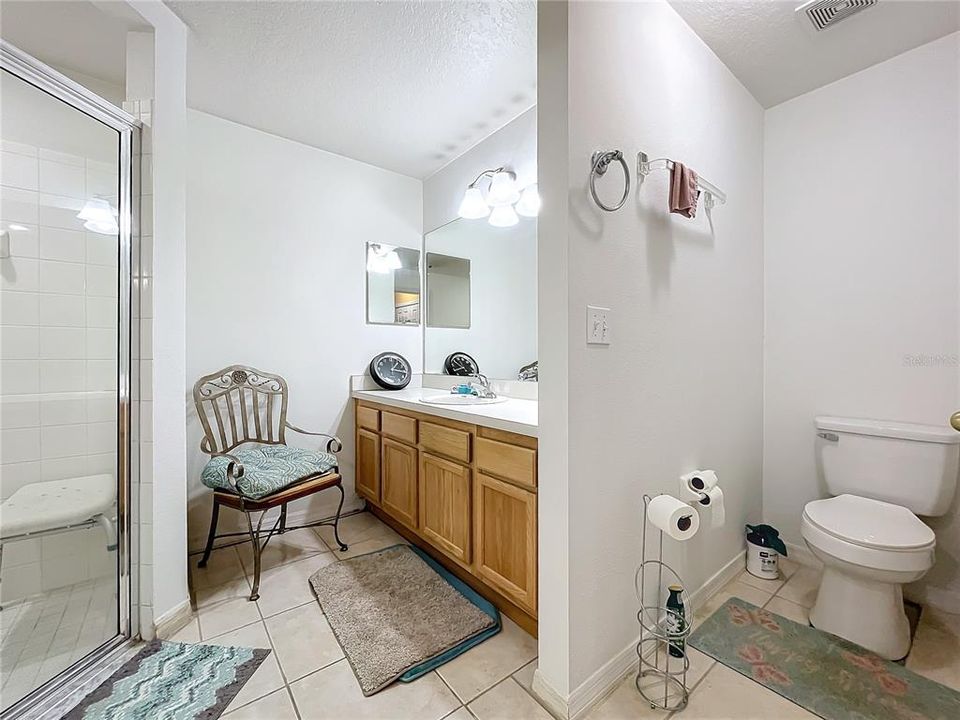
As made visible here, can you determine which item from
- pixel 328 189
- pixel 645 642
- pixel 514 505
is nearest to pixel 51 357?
pixel 328 189

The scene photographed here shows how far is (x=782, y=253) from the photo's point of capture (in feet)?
7.13

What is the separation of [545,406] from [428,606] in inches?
43.3

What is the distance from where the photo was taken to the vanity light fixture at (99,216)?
62.0 inches

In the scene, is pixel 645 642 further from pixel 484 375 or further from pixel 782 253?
pixel 782 253

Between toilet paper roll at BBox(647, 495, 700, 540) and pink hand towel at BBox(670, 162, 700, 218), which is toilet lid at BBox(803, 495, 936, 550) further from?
pink hand towel at BBox(670, 162, 700, 218)

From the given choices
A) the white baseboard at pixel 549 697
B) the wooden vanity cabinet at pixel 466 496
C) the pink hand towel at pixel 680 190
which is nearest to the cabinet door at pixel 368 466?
the wooden vanity cabinet at pixel 466 496

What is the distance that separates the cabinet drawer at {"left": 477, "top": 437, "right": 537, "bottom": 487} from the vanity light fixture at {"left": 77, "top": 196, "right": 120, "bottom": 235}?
5.31 ft

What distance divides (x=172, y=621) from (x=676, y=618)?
6.07 feet

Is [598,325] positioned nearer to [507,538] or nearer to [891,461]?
[507,538]

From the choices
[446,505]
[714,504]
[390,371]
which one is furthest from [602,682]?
[390,371]

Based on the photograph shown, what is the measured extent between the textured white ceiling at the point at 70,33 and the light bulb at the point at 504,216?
5.48ft

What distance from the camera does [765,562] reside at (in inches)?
78.3

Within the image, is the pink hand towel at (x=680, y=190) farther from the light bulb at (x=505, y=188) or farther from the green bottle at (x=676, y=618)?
the green bottle at (x=676, y=618)

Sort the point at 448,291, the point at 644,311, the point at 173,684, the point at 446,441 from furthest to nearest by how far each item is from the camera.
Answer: the point at 448,291, the point at 446,441, the point at 644,311, the point at 173,684
